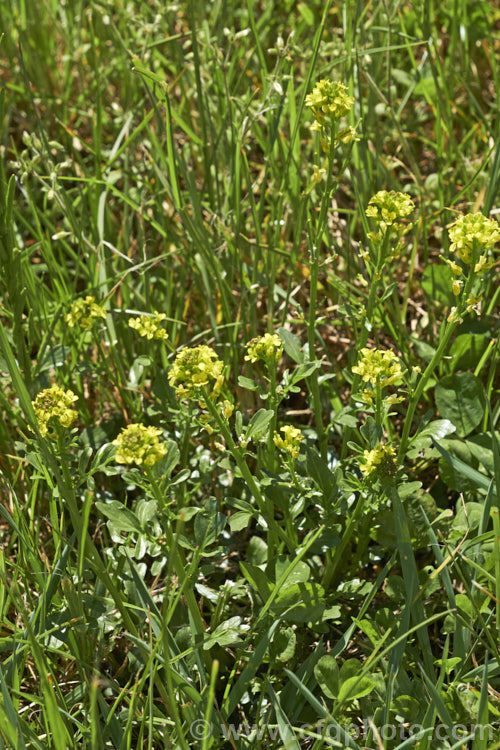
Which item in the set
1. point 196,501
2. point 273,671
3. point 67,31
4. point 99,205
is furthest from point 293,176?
point 273,671

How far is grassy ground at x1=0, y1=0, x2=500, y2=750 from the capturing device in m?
1.55

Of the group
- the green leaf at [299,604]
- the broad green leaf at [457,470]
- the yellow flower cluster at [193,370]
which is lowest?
the green leaf at [299,604]

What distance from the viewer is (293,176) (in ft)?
8.25

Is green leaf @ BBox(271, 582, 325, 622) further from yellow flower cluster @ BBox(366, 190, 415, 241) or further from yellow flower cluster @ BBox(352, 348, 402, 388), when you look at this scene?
yellow flower cluster @ BBox(366, 190, 415, 241)

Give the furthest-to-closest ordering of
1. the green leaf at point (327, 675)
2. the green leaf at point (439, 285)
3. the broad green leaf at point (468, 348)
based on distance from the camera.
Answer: the green leaf at point (439, 285), the broad green leaf at point (468, 348), the green leaf at point (327, 675)

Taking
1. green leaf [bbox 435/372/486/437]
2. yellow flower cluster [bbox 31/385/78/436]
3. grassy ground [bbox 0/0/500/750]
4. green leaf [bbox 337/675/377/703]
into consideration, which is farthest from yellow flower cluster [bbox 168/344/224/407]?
green leaf [bbox 435/372/486/437]

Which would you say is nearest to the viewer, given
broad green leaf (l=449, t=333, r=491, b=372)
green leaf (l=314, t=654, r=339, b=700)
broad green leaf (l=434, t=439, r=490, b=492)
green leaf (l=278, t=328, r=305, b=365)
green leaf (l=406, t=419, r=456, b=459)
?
green leaf (l=314, t=654, r=339, b=700)

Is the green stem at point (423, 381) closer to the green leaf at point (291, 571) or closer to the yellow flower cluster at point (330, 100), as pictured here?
the green leaf at point (291, 571)

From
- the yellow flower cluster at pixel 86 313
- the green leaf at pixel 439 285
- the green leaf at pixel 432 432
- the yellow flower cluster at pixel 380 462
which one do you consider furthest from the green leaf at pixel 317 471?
the green leaf at pixel 439 285

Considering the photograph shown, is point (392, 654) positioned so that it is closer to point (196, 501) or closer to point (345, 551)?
point (345, 551)

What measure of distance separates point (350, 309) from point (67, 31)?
220 centimetres

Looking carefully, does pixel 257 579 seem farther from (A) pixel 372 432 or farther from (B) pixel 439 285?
(B) pixel 439 285

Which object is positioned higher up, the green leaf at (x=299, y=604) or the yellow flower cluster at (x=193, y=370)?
the yellow flower cluster at (x=193, y=370)

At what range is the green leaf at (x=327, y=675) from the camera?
5.29 feet
